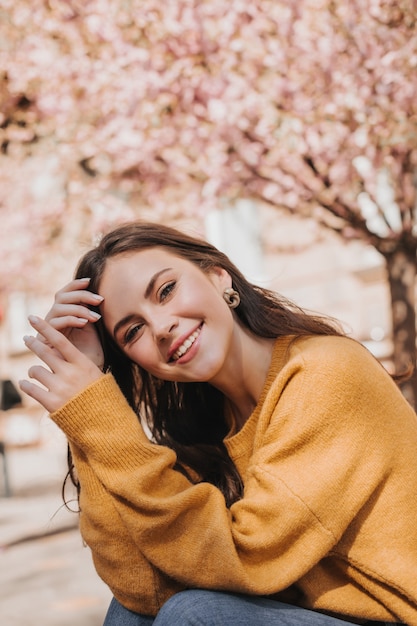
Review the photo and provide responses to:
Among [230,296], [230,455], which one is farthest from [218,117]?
[230,455]

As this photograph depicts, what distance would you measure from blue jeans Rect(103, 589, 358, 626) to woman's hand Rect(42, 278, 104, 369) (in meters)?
0.69

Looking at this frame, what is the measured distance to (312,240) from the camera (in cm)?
1001

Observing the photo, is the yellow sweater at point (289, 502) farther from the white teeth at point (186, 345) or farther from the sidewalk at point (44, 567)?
the sidewalk at point (44, 567)

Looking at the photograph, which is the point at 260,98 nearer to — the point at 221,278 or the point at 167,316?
the point at 221,278

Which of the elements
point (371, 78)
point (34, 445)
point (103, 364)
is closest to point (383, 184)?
point (371, 78)

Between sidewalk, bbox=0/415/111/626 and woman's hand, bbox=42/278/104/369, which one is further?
sidewalk, bbox=0/415/111/626

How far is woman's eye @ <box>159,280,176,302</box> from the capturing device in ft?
7.01

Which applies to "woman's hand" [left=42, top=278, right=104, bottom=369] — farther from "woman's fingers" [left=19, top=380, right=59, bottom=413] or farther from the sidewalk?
the sidewalk

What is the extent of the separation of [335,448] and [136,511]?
1.44 feet

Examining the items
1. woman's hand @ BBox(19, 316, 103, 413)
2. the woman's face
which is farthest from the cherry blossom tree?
woman's hand @ BBox(19, 316, 103, 413)

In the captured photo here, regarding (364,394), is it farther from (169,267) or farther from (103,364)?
A: (103,364)

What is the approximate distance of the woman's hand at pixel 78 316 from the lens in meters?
2.15

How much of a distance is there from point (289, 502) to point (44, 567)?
12.5ft

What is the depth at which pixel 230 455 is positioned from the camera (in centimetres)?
234
